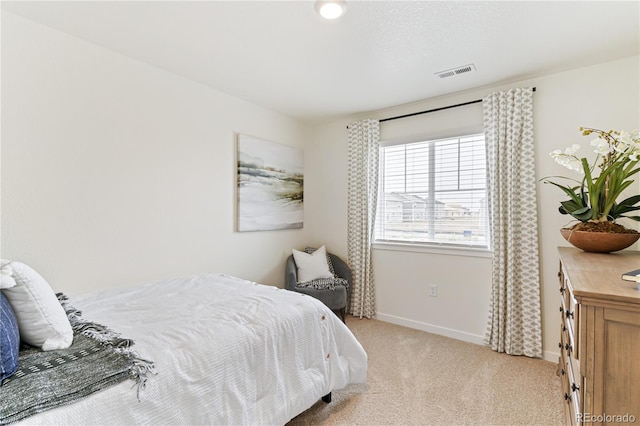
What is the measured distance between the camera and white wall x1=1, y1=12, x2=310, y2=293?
184cm

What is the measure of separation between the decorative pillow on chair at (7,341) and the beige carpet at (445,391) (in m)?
1.37

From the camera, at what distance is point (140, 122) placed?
238 centimetres

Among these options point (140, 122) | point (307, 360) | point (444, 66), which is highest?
point (444, 66)

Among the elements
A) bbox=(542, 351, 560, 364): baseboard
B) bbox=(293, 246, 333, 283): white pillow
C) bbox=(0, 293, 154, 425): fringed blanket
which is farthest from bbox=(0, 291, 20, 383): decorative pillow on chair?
bbox=(542, 351, 560, 364): baseboard

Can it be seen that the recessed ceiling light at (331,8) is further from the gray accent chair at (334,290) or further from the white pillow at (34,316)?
the gray accent chair at (334,290)

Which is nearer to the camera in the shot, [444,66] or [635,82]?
[635,82]

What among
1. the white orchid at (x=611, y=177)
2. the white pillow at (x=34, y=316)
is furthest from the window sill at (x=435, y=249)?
the white pillow at (x=34, y=316)

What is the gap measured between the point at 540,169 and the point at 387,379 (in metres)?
2.13

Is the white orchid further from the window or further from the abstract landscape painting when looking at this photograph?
the abstract landscape painting

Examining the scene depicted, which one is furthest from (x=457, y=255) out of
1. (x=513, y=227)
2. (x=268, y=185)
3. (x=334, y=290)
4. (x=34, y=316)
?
(x=34, y=316)

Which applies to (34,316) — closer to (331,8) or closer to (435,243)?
(331,8)

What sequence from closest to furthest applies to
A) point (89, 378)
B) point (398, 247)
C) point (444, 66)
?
point (89, 378) → point (444, 66) → point (398, 247)

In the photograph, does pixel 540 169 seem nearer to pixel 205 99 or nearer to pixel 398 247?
pixel 398 247

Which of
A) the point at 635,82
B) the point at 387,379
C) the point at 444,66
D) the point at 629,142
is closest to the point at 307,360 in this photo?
the point at 387,379
